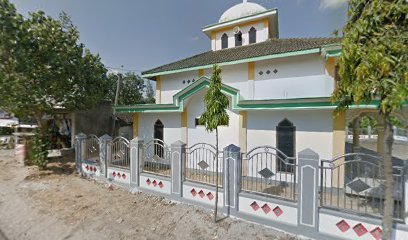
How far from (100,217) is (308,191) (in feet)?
17.9

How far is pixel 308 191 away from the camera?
175 inches

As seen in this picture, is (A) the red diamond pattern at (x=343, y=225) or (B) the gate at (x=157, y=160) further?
(B) the gate at (x=157, y=160)

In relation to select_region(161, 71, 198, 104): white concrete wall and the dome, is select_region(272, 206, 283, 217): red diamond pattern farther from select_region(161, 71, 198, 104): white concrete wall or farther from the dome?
the dome

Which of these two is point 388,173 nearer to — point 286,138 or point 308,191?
point 308,191

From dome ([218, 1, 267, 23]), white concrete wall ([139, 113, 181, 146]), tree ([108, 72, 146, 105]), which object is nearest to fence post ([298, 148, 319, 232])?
A: white concrete wall ([139, 113, 181, 146])

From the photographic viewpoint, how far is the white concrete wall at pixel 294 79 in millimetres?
8039

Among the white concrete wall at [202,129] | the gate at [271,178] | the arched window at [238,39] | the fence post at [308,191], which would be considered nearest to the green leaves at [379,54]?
the fence post at [308,191]

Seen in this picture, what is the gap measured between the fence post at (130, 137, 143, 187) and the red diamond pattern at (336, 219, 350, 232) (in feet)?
19.6

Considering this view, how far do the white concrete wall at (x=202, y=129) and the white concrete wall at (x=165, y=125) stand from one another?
2.30 ft

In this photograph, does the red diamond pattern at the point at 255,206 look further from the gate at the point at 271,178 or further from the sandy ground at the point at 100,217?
the sandy ground at the point at 100,217

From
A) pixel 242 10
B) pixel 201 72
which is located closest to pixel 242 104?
pixel 201 72

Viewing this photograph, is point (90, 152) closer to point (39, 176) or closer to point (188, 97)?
point (39, 176)

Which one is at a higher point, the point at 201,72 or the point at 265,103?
the point at 201,72

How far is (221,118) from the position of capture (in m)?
5.02
